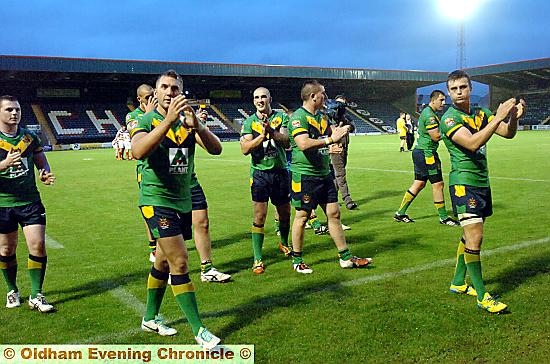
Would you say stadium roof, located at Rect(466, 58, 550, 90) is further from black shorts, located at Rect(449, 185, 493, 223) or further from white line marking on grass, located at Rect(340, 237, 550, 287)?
black shorts, located at Rect(449, 185, 493, 223)

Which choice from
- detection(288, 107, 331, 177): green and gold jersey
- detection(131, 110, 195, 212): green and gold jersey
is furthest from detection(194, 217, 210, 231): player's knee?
detection(131, 110, 195, 212): green and gold jersey

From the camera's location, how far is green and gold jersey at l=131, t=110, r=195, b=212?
410cm

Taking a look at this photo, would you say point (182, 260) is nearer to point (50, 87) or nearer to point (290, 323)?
point (290, 323)

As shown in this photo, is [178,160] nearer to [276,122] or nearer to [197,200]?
[197,200]

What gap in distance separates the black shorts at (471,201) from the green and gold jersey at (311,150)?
1660 mm

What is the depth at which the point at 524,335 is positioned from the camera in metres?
4.05

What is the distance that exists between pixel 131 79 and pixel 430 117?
43.5 metres

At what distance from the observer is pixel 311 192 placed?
603cm

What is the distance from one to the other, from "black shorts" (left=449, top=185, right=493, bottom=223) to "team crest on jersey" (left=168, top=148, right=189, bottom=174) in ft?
8.36

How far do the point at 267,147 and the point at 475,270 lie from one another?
9.57ft

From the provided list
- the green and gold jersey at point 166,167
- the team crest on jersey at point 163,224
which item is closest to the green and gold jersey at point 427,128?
the green and gold jersey at point 166,167

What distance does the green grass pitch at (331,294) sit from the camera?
4035 millimetres

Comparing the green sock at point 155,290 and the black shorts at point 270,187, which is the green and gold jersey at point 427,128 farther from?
the green sock at point 155,290

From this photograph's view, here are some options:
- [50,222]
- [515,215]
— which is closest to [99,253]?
[50,222]
